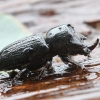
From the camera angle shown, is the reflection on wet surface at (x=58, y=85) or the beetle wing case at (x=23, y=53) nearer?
the reflection on wet surface at (x=58, y=85)

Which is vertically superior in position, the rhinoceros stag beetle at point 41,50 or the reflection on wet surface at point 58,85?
the rhinoceros stag beetle at point 41,50

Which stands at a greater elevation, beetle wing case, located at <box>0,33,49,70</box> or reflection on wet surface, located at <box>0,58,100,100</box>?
beetle wing case, located at <box>0,33,49,70</box>

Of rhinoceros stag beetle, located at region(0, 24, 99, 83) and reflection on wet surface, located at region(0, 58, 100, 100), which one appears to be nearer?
reflection on wet surface, located at region(0, 58, 100, 100)

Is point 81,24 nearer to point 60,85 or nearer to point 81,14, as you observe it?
point 81,14

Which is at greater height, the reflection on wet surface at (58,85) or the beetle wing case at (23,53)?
the beetle wing case at (23,53)
